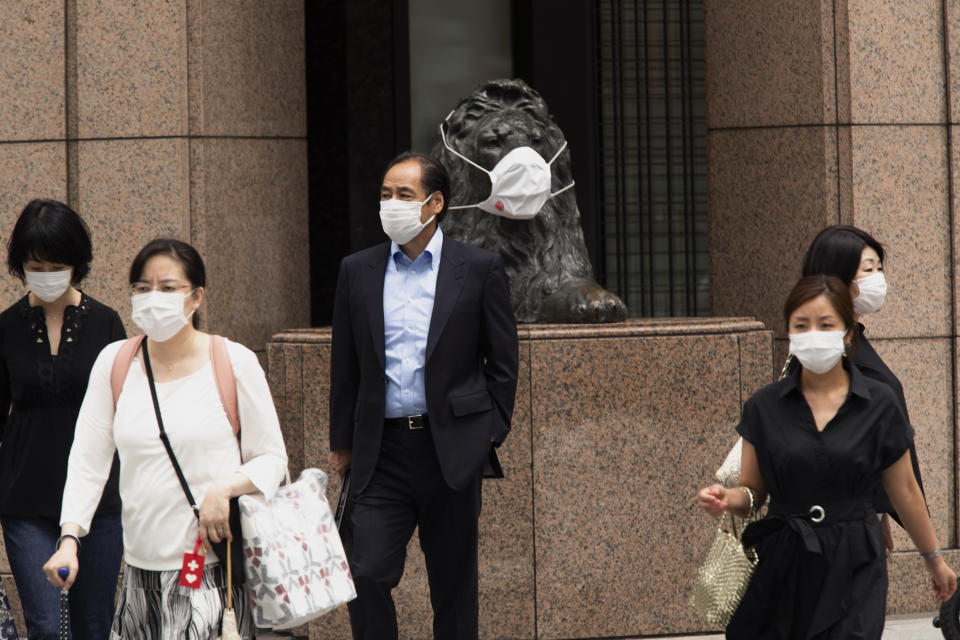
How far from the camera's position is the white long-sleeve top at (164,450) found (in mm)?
4117

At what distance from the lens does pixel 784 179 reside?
8.57m

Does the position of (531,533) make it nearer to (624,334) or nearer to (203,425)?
(624,334)

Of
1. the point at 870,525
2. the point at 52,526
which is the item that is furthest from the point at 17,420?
the point at 870,525

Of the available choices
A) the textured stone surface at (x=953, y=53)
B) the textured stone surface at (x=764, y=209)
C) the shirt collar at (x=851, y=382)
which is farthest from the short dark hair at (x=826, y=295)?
the textured stone surface at (x=953, y=53)

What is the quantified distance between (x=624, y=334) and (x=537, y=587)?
52.6 inches

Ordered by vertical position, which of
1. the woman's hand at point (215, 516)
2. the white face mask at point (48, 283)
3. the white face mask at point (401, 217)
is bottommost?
the woman's hand at point (215, 516)

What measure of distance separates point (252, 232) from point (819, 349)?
15.8 feet

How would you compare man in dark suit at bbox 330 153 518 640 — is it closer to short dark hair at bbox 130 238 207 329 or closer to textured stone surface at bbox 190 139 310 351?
short dark hair at bbox 130 238 207 329

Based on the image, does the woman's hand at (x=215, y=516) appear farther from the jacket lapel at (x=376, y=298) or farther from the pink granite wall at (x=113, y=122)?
the pink granite wall at (x=113, y=122)

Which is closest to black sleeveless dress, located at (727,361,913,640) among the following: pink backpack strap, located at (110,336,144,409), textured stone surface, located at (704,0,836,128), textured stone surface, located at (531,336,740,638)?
pink backpack strap, located at (110,336,144,409)

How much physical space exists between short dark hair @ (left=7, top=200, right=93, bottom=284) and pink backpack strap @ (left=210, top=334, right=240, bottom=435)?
1312 millimetres

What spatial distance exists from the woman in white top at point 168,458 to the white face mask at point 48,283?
1060mm

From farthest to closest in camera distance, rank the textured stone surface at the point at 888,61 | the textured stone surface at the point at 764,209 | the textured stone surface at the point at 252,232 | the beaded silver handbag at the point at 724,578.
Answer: the textured stone surface at the point at 764,209, the textured stone surface at the point at 888,61, the textured stone surface at the point at 252,232, the beaded silver handbag at the point at 724,578

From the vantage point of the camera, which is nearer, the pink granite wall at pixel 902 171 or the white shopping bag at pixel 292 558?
the white shopping bag at pixel 292 558
